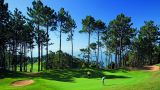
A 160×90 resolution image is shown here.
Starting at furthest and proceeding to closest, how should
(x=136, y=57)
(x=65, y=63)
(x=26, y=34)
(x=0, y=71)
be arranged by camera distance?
(x=136, y=57), (x=65, y=63), (x=26, y=34), (x=0, y=71)

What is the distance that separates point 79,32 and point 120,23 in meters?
13.2

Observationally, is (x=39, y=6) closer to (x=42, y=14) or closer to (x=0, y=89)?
(x=42, y=14)

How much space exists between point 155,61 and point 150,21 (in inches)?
756

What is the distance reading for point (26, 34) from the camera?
78.1 m

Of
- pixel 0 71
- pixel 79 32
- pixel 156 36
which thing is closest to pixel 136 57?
pixel 156 36

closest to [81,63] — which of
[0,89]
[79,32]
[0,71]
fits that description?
[79,32]

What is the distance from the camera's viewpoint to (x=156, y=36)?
102m

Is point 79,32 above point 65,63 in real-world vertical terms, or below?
above

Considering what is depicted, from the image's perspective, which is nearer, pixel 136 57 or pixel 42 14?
pixel 42 14

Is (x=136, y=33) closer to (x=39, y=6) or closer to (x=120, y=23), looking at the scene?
(x=120, y=23)

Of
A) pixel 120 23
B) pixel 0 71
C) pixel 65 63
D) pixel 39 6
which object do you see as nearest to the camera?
pixel 0 71

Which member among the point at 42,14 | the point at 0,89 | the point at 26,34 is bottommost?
the point at 0,89

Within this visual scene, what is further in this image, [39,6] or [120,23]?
[120,23]

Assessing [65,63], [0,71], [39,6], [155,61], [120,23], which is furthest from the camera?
[155,61]
